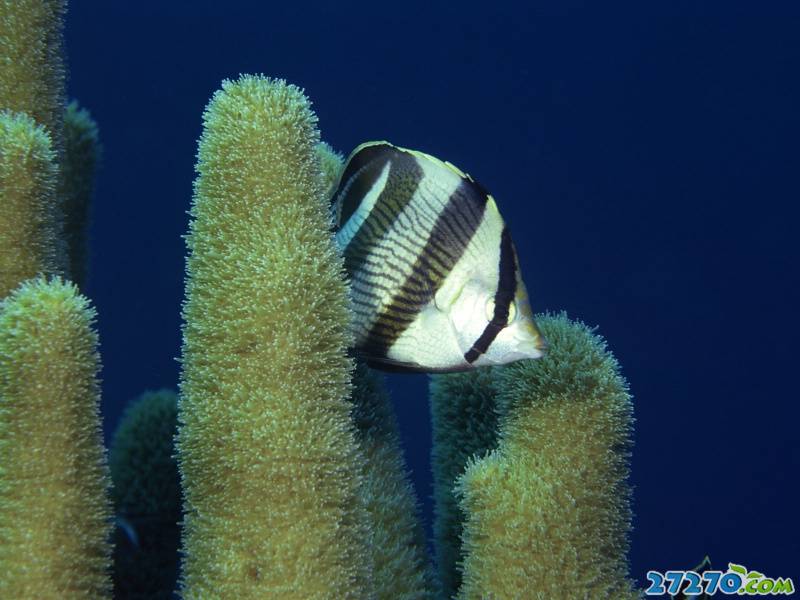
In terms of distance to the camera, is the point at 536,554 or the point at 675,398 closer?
the point at 536,554

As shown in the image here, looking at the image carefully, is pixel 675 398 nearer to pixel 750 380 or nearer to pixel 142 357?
pixel 750 380

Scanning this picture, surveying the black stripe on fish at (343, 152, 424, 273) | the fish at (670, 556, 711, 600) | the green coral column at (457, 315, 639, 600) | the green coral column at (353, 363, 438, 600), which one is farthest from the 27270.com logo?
the black stripe on fish at (343, 152, 424, 273)

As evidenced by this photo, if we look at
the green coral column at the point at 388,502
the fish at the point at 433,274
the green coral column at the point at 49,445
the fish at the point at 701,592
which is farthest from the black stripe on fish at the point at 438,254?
the fish at the point at 701,592

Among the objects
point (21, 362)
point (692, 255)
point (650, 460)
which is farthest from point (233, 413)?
point (692, 255)

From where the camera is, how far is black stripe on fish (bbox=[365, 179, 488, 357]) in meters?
1.53

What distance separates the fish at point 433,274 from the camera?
1.53m

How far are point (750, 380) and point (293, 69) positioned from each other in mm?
24225

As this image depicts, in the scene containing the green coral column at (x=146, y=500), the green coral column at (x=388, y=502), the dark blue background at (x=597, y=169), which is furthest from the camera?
the dark blue background at (x=597, y=169)

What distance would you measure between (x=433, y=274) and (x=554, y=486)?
0.59 metres

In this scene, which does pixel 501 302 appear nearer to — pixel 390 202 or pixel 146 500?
pixel 390 202

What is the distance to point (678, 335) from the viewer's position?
2403 centimetres

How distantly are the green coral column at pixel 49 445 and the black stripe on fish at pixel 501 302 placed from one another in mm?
757

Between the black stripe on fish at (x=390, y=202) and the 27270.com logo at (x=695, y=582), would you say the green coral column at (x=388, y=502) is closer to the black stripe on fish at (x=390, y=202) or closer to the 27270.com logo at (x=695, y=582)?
the black stripe on fish at (x=390, y=202)

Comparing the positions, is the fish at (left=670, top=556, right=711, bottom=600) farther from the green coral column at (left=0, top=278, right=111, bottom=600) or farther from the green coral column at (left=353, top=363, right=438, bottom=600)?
the green coral column at (left=0, top=278, right=111, bottom=600)
